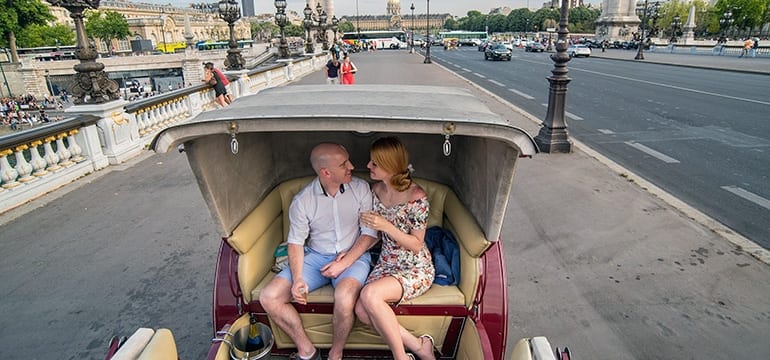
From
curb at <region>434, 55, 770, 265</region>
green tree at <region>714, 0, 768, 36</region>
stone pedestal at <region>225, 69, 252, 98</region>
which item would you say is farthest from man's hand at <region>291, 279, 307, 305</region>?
green tree at <region>714, 0, 768, 36</region>

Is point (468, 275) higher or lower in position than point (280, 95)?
lower

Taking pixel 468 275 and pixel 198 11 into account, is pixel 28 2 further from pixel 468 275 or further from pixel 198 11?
pixel 198 11

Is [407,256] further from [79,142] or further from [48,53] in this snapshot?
[48,53]

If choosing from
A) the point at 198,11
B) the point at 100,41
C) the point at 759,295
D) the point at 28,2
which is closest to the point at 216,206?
the point at 759,295

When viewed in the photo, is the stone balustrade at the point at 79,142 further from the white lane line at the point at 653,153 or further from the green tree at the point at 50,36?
the green tree at the point at 50,36

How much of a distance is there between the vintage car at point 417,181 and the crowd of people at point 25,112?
4631 cm

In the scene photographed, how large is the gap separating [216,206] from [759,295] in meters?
4.63

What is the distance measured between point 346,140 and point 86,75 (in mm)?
8002

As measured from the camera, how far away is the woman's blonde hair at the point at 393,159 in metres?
2.92

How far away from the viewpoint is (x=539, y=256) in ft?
16.3

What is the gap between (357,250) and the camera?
3.13 meters

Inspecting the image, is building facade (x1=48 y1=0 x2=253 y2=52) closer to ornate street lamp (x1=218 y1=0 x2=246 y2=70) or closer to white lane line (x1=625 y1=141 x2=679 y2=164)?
ornate street lamp (x1=218 y1=0 x2=246 y2=70)

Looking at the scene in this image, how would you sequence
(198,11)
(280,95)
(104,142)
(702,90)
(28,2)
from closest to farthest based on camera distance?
(280,95), (104,142), (702,90), (28,2), (198,11)

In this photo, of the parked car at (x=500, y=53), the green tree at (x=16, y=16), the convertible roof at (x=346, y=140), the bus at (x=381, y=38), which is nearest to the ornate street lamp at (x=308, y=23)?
the parked car at (x=500, y=53)
